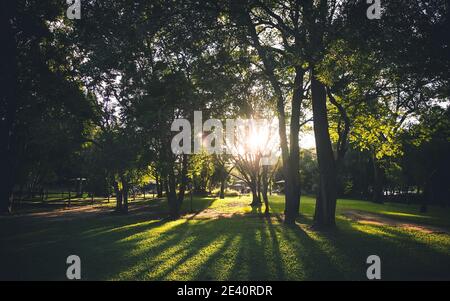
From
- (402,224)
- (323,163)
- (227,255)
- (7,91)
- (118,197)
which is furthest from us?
(118,197)

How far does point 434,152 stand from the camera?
128 ft

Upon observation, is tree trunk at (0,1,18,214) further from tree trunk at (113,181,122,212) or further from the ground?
the ground

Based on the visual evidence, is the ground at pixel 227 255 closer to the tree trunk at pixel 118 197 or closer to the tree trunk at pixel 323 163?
the tree trunk at pixel 323 163

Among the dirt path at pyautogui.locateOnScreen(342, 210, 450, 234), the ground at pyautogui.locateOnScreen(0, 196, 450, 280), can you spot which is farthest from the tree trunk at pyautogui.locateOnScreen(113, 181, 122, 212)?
the dirt path at pyautogui.locateOnScreen(342, 210, 450, 234)

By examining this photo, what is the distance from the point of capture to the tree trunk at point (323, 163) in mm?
16453

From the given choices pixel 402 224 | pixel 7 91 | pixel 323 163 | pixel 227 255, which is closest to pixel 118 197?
pixel 7 91

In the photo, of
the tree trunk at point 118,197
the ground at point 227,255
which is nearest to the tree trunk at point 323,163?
the ground at point 227,255

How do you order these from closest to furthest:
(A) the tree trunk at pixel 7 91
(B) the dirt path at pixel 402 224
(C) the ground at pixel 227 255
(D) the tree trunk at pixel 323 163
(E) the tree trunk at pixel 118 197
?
(C) the ground at pixel 227 255, (D) the tree trunk at pixel 323 163, (B) the dirt path at pixel 402 224, (A) the tree trunk at pixel 7 91, (E) the tree trunk at pixel 118 197

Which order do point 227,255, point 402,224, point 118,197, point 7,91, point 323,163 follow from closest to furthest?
point 227,255 < point 323,163 < point 402,224 < point 7,91 < point 118,197

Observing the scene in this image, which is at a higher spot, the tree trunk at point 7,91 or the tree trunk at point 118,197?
the tree trunk at point 7,91

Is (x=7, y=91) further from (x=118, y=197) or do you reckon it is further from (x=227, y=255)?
(x=227, y=255)

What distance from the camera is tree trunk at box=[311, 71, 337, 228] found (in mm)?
16453

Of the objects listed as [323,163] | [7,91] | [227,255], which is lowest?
[227,255]

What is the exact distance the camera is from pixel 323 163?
16.5 metres
